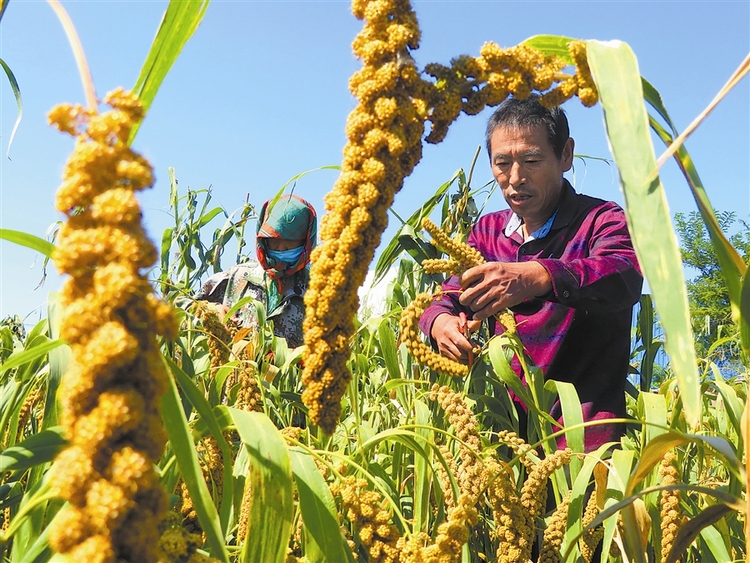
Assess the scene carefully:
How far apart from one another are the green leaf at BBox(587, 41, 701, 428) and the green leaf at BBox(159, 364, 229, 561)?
37 cm

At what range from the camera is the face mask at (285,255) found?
12.9 feet

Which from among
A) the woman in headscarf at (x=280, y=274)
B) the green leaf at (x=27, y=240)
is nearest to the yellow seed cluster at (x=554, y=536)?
the green leaf at (x=27, y=240)

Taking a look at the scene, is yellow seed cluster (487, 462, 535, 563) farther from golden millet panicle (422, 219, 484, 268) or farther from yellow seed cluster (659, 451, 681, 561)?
golden millet panicle (422, 219, 484, 268)

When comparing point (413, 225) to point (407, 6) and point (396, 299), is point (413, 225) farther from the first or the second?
point (407, 6)

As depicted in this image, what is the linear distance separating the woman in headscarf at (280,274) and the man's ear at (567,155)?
2.03 metres

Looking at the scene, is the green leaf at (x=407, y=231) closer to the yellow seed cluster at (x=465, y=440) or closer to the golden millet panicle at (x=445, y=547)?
the yellow seed cluster at (x=465, y=440)

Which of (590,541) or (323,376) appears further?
(590,541)

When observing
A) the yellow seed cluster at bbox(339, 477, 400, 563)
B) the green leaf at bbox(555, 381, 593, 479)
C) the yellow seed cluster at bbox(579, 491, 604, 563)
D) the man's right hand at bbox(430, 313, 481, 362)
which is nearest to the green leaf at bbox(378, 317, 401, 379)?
the man's right hand at bbox(430, 313, 481, 362)

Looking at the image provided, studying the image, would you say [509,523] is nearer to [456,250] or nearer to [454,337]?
[456,250]

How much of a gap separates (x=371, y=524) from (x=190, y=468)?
0.26m

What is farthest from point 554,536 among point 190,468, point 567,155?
point 567,155

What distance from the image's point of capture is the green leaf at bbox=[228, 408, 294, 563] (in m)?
0.59

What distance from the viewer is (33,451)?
620 millimetres

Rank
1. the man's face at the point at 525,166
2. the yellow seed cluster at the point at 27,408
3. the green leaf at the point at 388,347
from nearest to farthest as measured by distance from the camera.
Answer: the yellow seed cluster at the point at 27,408 < the green leaf at the point at 388,347 < the man's face at the point at 525,166
